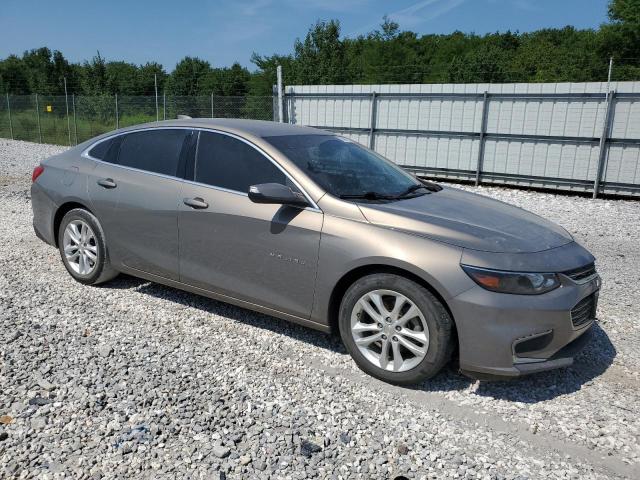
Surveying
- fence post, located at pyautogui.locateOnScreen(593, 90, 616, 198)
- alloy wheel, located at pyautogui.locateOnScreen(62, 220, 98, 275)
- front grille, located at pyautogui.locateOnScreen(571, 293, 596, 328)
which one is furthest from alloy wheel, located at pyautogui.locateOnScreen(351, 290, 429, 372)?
fence post, located at pyautogui.locateOnScreen(593, 90, 616, 198)

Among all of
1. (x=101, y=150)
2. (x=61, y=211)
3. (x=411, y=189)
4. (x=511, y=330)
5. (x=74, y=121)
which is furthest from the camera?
(x=74, y=121)

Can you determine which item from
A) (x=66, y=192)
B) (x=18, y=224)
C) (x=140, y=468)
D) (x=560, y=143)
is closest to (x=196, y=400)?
(x=140, y=468)

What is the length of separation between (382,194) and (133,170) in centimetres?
215

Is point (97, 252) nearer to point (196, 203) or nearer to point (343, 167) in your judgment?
point (196, 203)

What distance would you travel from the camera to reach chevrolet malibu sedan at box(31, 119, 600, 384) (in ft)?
10.4

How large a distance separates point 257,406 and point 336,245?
43.1 inches

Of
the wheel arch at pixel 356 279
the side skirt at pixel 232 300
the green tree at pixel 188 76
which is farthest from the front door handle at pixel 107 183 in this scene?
the green tree at pixel 188 76

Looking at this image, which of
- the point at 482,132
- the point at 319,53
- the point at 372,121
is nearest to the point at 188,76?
the point at 319,53

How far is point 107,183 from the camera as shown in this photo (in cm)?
472

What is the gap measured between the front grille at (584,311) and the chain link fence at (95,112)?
14059 millimetres

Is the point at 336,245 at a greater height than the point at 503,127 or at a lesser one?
lesser

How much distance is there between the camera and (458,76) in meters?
38.5

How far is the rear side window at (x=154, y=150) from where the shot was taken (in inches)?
175

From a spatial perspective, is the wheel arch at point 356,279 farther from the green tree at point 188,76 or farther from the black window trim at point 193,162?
the green tree at point 188,76
